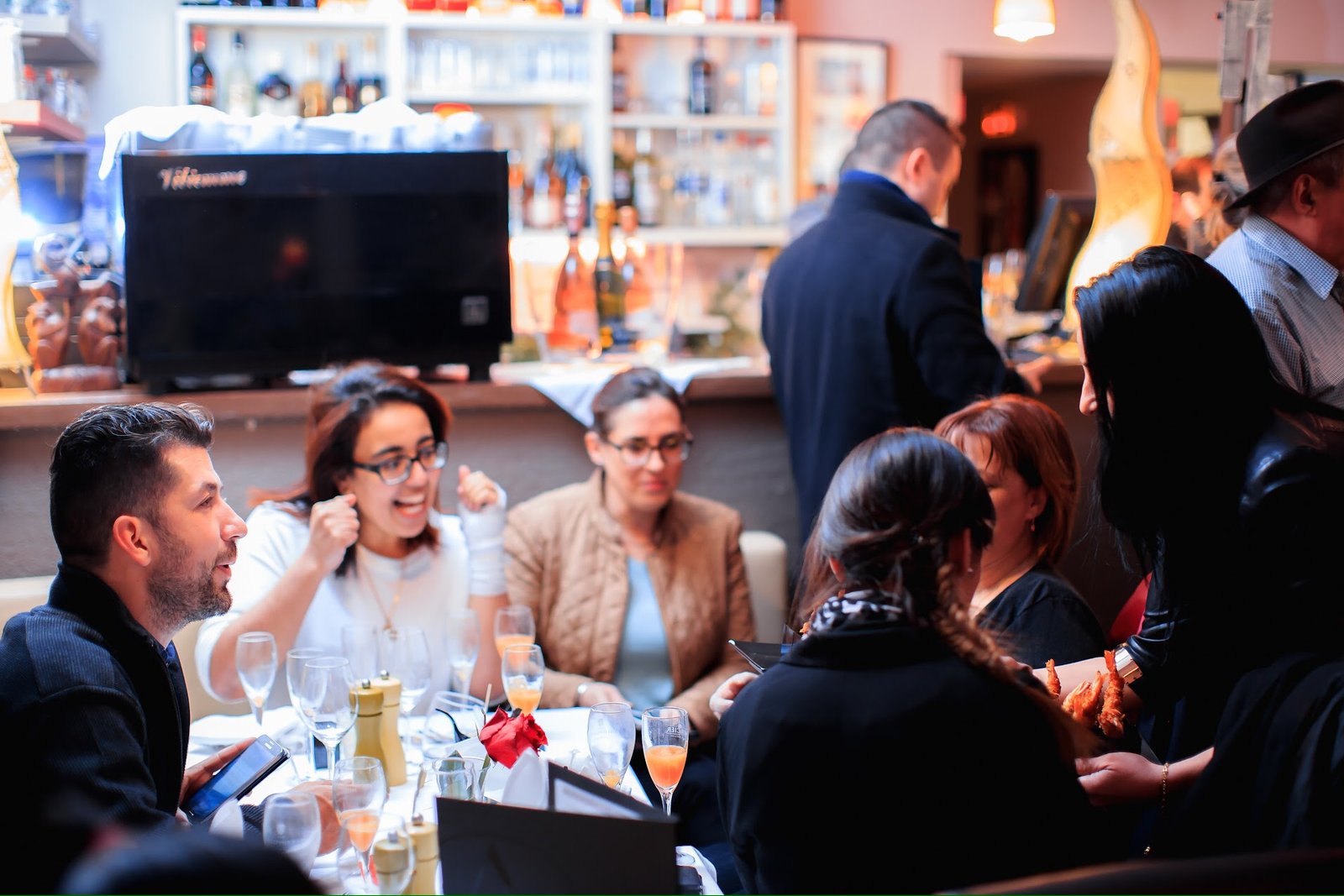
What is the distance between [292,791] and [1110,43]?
19.4ft

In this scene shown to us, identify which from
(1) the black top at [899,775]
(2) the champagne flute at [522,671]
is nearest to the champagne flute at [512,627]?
(2) the champagne flute at [522,671]

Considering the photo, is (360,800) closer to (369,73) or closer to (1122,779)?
(1122,779)

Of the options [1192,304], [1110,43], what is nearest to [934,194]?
[1192,304]

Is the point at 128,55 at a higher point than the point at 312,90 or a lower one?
higher

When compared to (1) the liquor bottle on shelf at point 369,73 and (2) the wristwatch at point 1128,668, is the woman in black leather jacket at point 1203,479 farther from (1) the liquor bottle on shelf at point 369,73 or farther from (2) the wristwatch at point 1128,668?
(1) the liquor bottle on shelf at point 369,73

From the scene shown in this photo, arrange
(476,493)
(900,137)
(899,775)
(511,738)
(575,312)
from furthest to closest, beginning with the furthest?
(575,312)
(900,137)
(476,493)
(511,738)
(899,775)

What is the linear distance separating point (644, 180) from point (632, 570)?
3.02 m

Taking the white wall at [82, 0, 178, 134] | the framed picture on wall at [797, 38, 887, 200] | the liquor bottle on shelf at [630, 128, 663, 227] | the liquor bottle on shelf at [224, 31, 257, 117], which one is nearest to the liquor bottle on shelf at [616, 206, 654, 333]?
the liquor bottle on shelf at [630, 128, 663, 227]

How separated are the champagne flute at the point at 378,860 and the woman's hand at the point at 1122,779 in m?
0.93

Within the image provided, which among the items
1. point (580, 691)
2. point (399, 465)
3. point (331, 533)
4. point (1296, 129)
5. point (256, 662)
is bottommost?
point (580, 691)

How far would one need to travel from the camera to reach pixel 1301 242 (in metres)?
2.16

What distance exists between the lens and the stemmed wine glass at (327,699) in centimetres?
177

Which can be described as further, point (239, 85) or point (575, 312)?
point (239, 85)

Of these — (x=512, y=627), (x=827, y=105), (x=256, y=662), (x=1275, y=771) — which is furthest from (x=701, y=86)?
(x=1275, y=771)
